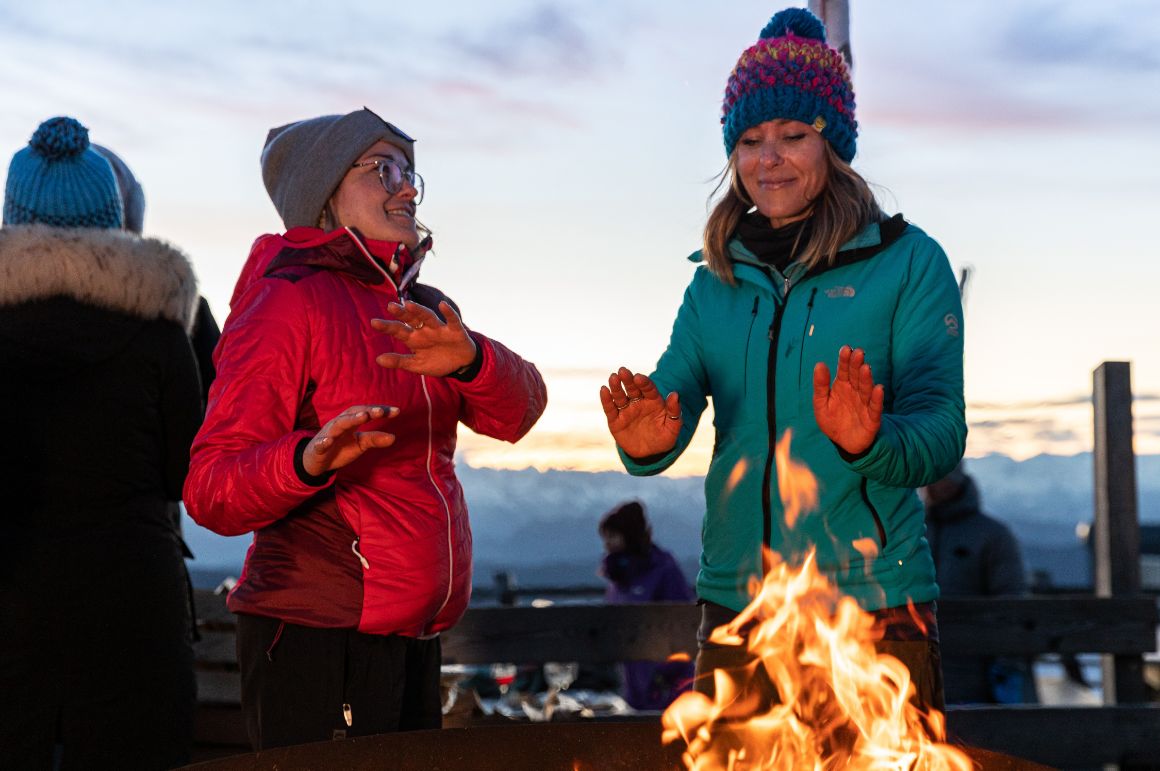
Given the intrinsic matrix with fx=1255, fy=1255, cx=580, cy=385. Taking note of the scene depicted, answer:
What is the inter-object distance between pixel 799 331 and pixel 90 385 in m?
1.88

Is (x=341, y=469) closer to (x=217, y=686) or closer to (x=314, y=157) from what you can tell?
(x=314, y=157)

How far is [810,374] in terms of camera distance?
9.09 ft

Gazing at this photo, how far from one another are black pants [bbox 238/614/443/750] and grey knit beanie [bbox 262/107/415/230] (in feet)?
3.25

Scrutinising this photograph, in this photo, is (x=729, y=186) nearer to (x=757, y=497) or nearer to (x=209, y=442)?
(x=757, y=497)

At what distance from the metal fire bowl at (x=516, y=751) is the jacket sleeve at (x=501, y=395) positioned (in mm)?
772

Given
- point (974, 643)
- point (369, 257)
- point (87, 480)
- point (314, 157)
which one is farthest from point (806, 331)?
point (974, 643)

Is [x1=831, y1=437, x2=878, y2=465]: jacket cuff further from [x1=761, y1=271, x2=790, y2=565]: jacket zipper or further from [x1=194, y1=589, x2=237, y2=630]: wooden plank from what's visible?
[x1=194, y1=589, x2=237, y2=630]: wooden plank

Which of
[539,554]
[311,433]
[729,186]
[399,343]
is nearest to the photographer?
[311,433]

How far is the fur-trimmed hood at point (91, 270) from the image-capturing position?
10.9 feet

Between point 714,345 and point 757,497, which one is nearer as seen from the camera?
point 757,497

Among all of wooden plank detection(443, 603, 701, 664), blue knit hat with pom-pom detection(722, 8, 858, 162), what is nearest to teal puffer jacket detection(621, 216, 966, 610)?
blue knit hat with pom-pom detection(722, 8, 858, 162)

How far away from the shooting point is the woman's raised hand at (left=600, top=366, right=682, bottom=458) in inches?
107

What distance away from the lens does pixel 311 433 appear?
2676 millimetres

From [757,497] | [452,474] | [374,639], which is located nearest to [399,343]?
[452,474]
